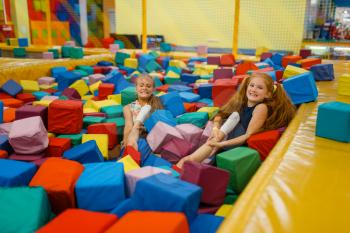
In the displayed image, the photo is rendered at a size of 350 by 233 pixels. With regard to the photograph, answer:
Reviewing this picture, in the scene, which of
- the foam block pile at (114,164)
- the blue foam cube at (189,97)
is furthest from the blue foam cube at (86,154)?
the blue foam cube at (189,97)

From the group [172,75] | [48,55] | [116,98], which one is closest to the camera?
[116,98]

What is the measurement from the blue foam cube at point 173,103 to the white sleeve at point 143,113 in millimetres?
295

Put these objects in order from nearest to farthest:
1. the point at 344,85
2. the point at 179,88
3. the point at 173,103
Answer: the point at 344,85, the point at 173,103, the point at 179,88

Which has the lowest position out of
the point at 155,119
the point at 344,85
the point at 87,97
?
the point at 87,97

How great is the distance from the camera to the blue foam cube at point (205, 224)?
4.46 ft

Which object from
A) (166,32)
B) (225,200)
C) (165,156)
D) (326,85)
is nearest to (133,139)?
(165,156)

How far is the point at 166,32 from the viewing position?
912cm

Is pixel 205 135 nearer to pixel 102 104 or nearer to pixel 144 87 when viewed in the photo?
pixel 144 87

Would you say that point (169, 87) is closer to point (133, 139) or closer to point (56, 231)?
point (133, 139)

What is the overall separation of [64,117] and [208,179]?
157 centimetres

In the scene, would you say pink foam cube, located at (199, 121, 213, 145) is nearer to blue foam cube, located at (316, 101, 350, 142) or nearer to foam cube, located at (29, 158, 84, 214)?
blue foam cube, located at (316, 101, 350, 142)

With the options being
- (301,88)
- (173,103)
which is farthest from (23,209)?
(301,88)

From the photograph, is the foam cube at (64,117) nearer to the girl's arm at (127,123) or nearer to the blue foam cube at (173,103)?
the girl's arm at (127,123)

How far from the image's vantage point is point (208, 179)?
1597 millimetres
